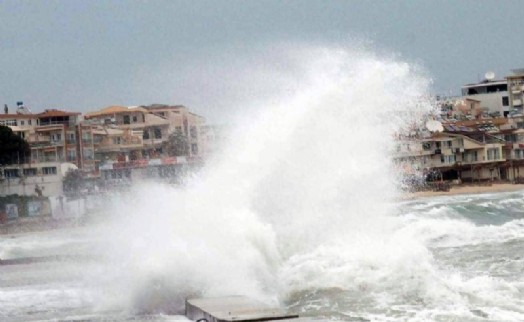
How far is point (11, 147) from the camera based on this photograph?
64.2 m

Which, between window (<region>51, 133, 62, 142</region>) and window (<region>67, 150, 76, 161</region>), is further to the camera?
window (<region>51, 133, 62, 142</region>)

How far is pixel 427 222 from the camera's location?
30625mm

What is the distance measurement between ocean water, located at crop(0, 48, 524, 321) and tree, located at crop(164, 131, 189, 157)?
43853mm

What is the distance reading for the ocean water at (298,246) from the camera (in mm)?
14125

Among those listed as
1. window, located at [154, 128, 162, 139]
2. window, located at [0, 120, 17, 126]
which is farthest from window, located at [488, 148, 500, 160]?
window, located at [0, 120, 17, 126]

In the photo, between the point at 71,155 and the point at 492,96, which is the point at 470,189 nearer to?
the point at 492,96

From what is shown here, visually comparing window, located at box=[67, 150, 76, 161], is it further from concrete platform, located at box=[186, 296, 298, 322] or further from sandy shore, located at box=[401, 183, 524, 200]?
concrete platform, located at box=[186, 296, 298, 322]

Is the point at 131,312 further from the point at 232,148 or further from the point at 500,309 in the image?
the point at 232,148

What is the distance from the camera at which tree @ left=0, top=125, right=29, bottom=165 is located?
6362 centimetres

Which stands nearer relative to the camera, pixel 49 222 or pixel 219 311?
pixel 219 311

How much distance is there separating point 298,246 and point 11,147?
49.5 meters

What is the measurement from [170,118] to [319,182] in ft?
181

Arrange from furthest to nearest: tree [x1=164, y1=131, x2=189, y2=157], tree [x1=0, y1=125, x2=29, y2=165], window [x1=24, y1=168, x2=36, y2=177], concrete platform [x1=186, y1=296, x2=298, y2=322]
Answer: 1. tree [x1=164, y1=131, x2=189, y2=157]
2. window [x1=24, y1=168, x2=36, y2=177]
3. tree [x1=0, y1=125, x2=29, y2=165]
4. concrete platform [x1=186, y1=296, x2=298, y2=322]

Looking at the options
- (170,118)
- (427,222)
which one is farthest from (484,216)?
(170,118)
